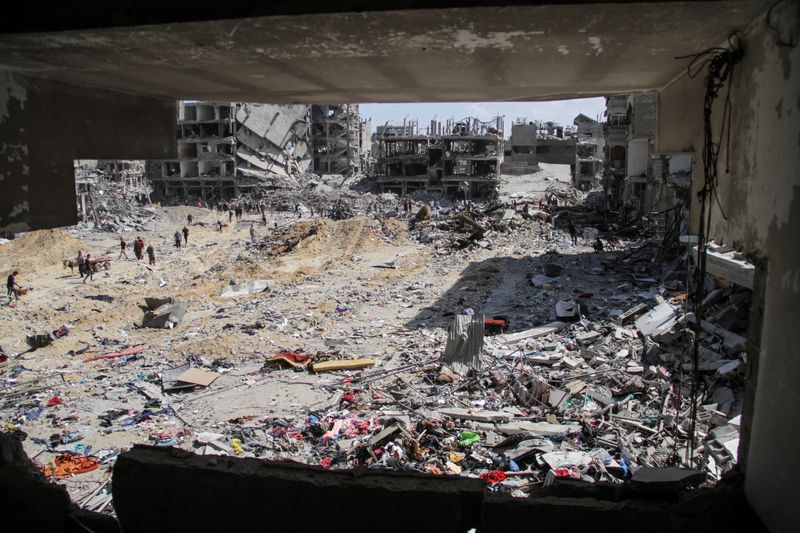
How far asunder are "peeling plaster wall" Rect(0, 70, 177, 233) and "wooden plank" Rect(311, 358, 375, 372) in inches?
324

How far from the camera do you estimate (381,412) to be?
30.1 ft

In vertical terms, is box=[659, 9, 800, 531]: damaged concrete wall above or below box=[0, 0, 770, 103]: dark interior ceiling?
below

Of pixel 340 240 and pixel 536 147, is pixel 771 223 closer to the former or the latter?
pixel 340 240

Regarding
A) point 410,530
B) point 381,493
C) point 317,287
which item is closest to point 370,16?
point 381,493

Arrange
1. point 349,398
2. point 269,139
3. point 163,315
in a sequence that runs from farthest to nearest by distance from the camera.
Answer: point 269,139, point 163,315, point 349,398

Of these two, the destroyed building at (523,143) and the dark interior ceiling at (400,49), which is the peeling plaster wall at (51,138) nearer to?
the dark interior ceiling at (400,49)

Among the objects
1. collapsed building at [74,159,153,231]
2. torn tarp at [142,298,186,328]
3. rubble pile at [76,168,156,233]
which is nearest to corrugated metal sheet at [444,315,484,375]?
torn tarp at [142,298,186,328]

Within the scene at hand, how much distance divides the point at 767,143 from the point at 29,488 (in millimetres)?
3879

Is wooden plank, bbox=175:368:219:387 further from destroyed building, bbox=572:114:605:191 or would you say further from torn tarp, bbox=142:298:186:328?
destroyed building, bbox=572:114:605:191

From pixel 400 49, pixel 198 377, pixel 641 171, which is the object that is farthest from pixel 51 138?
pixel 641 171

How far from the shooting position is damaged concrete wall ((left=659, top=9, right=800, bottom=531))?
1.97m

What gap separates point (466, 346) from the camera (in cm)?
1119

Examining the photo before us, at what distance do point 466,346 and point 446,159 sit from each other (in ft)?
134

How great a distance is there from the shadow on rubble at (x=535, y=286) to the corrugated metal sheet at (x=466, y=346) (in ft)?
8.56
